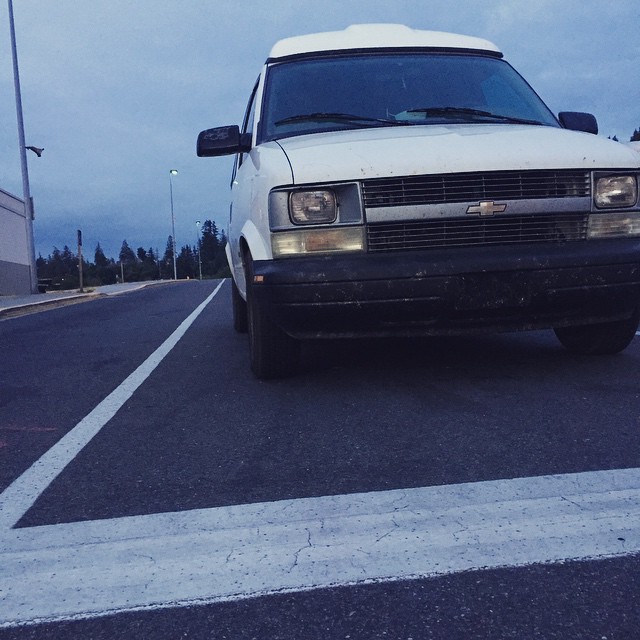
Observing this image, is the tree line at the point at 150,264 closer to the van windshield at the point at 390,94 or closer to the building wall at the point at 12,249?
the building wall at the point at 12,249

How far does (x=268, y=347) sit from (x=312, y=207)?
927 millimetres

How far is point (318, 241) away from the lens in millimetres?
4086

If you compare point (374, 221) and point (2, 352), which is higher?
point (374, 221)

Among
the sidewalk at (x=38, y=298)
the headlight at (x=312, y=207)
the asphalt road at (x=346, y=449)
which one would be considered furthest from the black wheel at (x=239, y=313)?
the sidewalk at (x=38, y=298)

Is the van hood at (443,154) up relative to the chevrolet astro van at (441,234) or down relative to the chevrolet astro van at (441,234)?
up

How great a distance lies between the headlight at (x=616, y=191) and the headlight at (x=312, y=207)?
1.46 m

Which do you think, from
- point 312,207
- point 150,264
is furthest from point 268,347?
point 150,264

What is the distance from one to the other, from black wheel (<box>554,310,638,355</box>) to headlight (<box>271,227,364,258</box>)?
1.78m

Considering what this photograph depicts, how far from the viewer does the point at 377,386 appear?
4.45 metres

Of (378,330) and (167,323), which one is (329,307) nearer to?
(378,330)

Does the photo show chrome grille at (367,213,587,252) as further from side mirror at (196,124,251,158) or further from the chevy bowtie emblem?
side mirror at (196,124,251,158)

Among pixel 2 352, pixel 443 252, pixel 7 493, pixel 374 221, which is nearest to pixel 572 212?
pixel 443 252

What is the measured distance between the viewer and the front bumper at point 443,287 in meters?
3.98

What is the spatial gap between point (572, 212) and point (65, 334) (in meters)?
6.17
